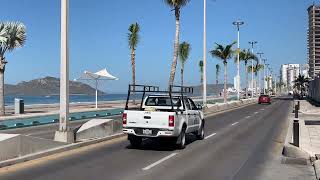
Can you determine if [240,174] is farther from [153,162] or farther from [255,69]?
[255,69]

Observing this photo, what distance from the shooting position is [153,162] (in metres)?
13.6

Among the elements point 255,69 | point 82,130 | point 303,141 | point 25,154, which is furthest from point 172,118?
point 255,69

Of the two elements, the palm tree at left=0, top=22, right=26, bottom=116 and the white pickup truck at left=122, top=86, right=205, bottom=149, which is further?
the palm tree at left=0, top=22, right=26, bottom=116

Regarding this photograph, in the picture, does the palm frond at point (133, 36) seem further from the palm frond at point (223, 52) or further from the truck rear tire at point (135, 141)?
the truck rear tire at point (135, 141)

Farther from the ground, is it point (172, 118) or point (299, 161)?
point (172, 118)

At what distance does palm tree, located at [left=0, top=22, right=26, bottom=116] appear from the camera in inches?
1352

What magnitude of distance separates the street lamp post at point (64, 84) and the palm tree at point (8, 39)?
19267mm

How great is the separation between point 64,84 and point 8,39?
2053cm

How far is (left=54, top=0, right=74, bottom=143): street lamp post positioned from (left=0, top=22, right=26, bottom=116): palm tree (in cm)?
1927

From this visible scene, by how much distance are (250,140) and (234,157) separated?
5.57 meters

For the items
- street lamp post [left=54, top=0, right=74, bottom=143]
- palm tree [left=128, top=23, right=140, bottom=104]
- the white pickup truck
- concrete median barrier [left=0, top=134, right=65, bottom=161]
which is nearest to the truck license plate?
the white pickup truck

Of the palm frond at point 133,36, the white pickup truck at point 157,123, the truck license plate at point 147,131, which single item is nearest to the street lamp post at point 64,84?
the white pickup truck at point 157,123

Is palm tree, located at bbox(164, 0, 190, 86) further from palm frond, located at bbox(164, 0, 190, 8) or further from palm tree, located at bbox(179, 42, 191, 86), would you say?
palm tree, located at bbox(179, 42, 191, 86)

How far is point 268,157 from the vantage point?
49.7 ft
